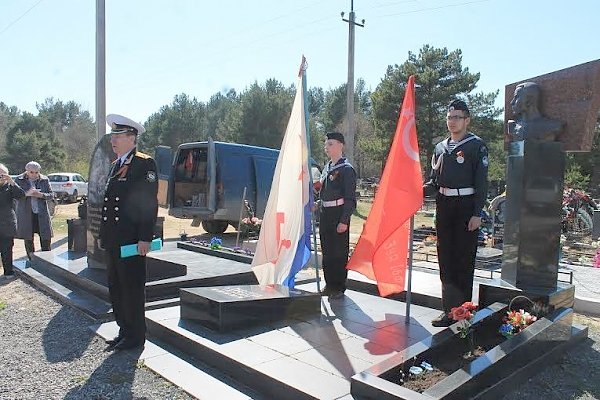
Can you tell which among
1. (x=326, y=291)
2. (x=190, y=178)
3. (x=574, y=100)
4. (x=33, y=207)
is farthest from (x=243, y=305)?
(x=190, y=178)

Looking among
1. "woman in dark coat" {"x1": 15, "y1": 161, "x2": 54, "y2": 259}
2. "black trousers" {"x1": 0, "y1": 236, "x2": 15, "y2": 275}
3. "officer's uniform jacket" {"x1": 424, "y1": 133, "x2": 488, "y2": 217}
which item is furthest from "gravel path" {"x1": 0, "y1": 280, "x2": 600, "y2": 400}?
"woman in dark coat" {"x1": 15, "y1": 161, "x2": 54, "y2": 259}

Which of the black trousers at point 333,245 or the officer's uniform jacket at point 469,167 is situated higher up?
the officer's uniform jacket at point 469,167

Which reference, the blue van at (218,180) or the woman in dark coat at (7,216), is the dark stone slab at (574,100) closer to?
the woman in dark coat at (7,216)

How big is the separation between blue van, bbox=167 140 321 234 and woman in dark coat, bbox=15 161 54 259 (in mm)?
3545

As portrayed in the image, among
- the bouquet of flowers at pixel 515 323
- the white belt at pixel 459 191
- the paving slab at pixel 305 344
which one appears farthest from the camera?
the white belt at pixel 459 191

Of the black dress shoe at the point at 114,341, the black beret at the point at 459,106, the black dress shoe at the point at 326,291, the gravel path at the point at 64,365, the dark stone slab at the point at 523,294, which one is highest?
the black beret at the point at 459,106

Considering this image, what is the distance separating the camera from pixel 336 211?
18.0 feet

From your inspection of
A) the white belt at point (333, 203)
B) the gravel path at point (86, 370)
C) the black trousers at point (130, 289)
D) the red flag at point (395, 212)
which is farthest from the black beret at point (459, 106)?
the black trousers at point (130, 289)

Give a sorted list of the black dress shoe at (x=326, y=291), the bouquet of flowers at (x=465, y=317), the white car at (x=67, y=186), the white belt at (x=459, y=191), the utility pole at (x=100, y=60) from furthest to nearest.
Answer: the white car at (x=67, y=186)
the utility pole at (x=100, y=60)
the black dress shoe at (x=326, y=291)
the white belt at (x=459, y=191)
the bouquet of flowers at (x=465, y=317)

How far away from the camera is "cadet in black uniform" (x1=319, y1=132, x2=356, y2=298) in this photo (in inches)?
212

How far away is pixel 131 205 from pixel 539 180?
3424 mm

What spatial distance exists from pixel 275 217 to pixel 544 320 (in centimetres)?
259

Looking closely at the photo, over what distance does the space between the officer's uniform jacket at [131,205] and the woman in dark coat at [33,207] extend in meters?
4.68

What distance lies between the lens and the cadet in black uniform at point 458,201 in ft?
13.5
